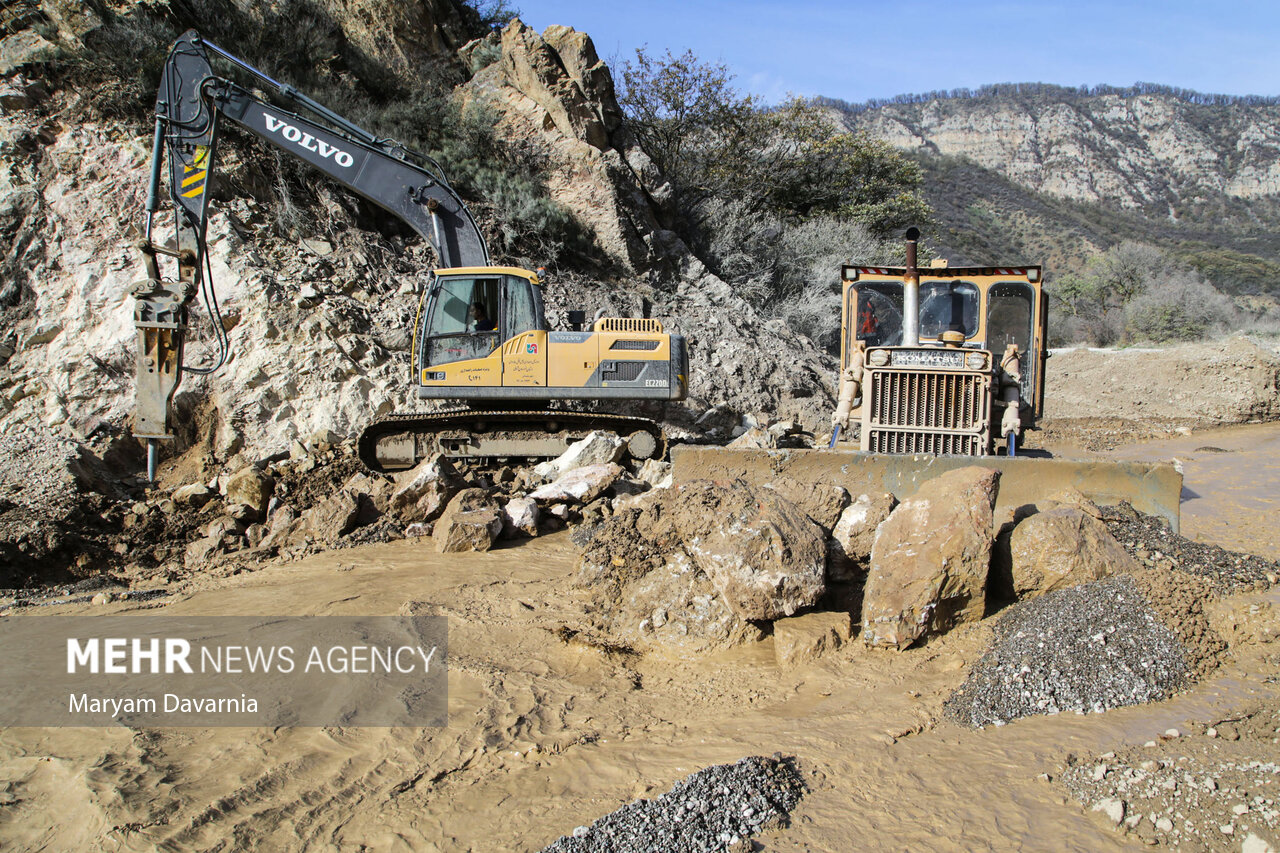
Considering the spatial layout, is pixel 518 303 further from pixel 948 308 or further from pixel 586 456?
pixel 948 308

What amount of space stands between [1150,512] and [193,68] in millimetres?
10082

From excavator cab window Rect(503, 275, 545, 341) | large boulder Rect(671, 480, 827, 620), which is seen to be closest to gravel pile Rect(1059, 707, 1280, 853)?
large boulder Rect(671, 480, 827, 620)

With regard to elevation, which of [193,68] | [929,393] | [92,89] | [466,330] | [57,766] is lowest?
[57,766]

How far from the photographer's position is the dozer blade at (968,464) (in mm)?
5199

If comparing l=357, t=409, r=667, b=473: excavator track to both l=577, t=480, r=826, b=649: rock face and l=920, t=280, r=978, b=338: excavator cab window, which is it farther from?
l=577, t=480, r=826, b=649: rock face

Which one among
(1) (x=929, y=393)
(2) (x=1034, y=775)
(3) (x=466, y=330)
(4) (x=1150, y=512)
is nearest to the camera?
(2) (x=1034, y=775)

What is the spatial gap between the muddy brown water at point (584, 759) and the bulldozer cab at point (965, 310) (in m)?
3.73

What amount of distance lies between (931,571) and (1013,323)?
4.11 meters

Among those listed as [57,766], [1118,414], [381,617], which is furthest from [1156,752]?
[1118,414]

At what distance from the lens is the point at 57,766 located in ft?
10.0

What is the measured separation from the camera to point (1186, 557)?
4391 mm

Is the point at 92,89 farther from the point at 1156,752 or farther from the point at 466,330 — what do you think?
the point at 1156,752

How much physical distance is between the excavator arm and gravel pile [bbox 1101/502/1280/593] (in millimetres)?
7306

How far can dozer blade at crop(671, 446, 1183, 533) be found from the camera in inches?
205
